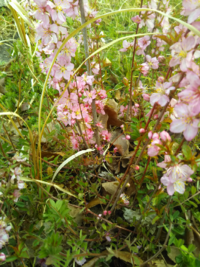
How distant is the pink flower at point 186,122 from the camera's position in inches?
21.4

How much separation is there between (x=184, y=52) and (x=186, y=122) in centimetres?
18

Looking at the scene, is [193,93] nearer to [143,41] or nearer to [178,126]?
[178,126]

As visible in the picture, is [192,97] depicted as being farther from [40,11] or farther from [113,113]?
[113,113]

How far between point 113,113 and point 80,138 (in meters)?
0.36

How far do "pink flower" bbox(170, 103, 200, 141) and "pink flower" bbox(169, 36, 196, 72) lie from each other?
0.10 metres

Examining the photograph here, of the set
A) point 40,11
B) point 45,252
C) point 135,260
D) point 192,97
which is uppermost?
point 40,11

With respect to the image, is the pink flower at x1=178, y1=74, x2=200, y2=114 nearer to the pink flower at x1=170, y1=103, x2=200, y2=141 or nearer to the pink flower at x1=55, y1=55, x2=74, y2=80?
the pink flower at x1=170, y1=103, x2=200, y2=141

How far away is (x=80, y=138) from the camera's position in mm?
1279

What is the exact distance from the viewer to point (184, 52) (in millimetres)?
554

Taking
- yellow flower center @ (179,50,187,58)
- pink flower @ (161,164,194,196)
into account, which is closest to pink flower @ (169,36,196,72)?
yellow flower center @ (179,50,187,58)

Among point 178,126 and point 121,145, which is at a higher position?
point 178,126

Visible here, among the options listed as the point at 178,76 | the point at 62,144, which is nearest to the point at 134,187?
the point at 62,144

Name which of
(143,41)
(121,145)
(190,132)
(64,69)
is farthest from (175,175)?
(143,41)

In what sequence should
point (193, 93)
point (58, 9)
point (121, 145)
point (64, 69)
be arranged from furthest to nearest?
point (121, 145), point (64, 69), point (58, 9), point (193, 93)
